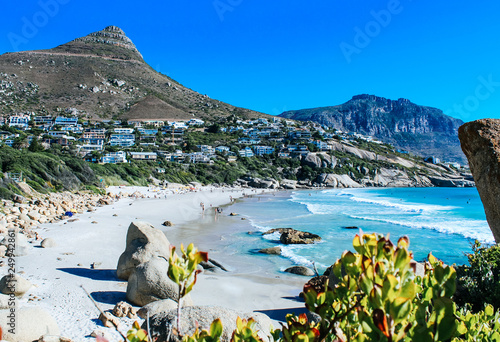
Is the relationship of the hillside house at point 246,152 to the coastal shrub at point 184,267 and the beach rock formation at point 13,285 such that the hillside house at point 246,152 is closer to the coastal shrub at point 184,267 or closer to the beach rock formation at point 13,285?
the beach rock formation at point 13,285

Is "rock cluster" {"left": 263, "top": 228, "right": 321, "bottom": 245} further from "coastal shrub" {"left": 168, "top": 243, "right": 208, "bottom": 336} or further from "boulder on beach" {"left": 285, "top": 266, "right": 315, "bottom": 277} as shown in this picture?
"coastal shrub" {"left": 168, "top": 243, "right": 208, "bottom": 336}

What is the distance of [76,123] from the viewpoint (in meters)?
92.9

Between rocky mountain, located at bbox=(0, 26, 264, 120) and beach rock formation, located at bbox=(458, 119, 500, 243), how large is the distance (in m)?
112

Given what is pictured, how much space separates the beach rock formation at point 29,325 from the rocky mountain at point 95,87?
4316 inches

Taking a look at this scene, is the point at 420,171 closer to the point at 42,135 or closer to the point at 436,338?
the point at 42,135

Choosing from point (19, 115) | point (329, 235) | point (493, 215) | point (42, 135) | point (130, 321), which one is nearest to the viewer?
point (130, 321)

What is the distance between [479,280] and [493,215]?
254 centimetres

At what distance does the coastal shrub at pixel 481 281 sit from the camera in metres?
5.15

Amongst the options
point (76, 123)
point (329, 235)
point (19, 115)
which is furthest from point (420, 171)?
point (19, 115)

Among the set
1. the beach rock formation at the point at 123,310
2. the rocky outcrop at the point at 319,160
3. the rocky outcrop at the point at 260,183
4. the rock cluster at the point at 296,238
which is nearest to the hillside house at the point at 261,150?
the rocky outcrop at the point at 319,160

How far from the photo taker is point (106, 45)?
14662 centimetres

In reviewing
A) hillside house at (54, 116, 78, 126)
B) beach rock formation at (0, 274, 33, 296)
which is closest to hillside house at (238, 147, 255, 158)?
hillside house at (54, 116, 78, 126)

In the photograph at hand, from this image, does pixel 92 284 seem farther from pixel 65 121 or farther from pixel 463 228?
pixel 65 121

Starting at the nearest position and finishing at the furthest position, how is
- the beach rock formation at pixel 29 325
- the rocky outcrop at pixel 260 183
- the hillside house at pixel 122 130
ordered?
1. the beach rock formation at pixel 29 325
2. the rocky outcrop at pixel 260 183
3. the hillside house at pixel 122 130
